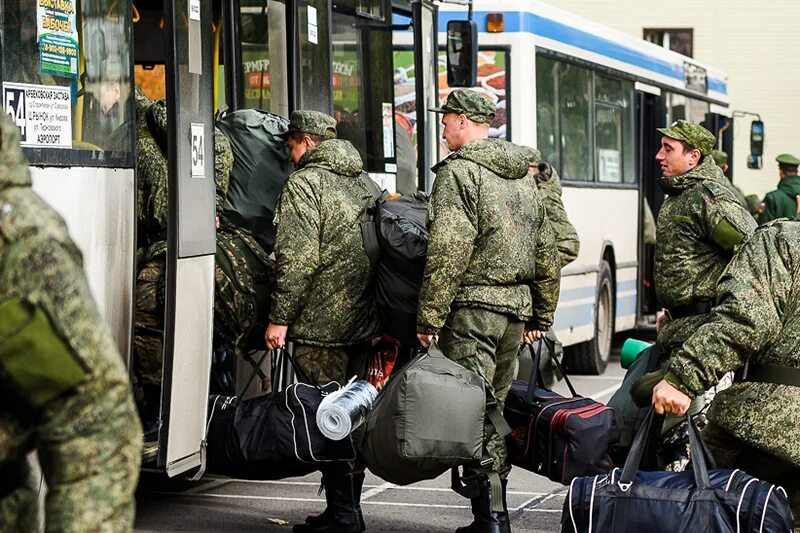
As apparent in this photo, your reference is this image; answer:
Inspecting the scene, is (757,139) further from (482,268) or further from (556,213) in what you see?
(482,268)

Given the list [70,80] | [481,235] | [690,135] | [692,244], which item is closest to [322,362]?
[481,235]

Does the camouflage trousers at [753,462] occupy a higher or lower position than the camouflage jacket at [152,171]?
lower

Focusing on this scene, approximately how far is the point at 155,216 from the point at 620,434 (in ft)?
7.79

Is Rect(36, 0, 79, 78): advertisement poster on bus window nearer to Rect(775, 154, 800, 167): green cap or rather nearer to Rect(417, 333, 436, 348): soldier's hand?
Rect(417, 333, 436, 348): soldier's hand

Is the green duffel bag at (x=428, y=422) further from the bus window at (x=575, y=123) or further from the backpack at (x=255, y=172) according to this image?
the bus window at (x=575, y=123)

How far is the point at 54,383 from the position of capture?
7.19 ft

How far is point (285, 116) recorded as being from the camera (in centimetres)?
816

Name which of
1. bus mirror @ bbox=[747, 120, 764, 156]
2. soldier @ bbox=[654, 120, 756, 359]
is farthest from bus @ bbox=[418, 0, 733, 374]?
soldier @ bbox=[654, 120, 756, 359]

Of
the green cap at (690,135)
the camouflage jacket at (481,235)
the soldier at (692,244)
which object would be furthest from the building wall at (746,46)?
the camouflage jacket at (481,235)

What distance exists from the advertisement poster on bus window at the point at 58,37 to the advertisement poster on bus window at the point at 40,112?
0.26ft

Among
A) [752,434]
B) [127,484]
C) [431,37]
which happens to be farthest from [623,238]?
[127,484]

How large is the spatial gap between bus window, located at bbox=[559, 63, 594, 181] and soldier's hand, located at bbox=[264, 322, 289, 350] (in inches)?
262

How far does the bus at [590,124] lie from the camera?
12141 millimetres

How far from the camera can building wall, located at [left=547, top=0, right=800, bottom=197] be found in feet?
97.0
